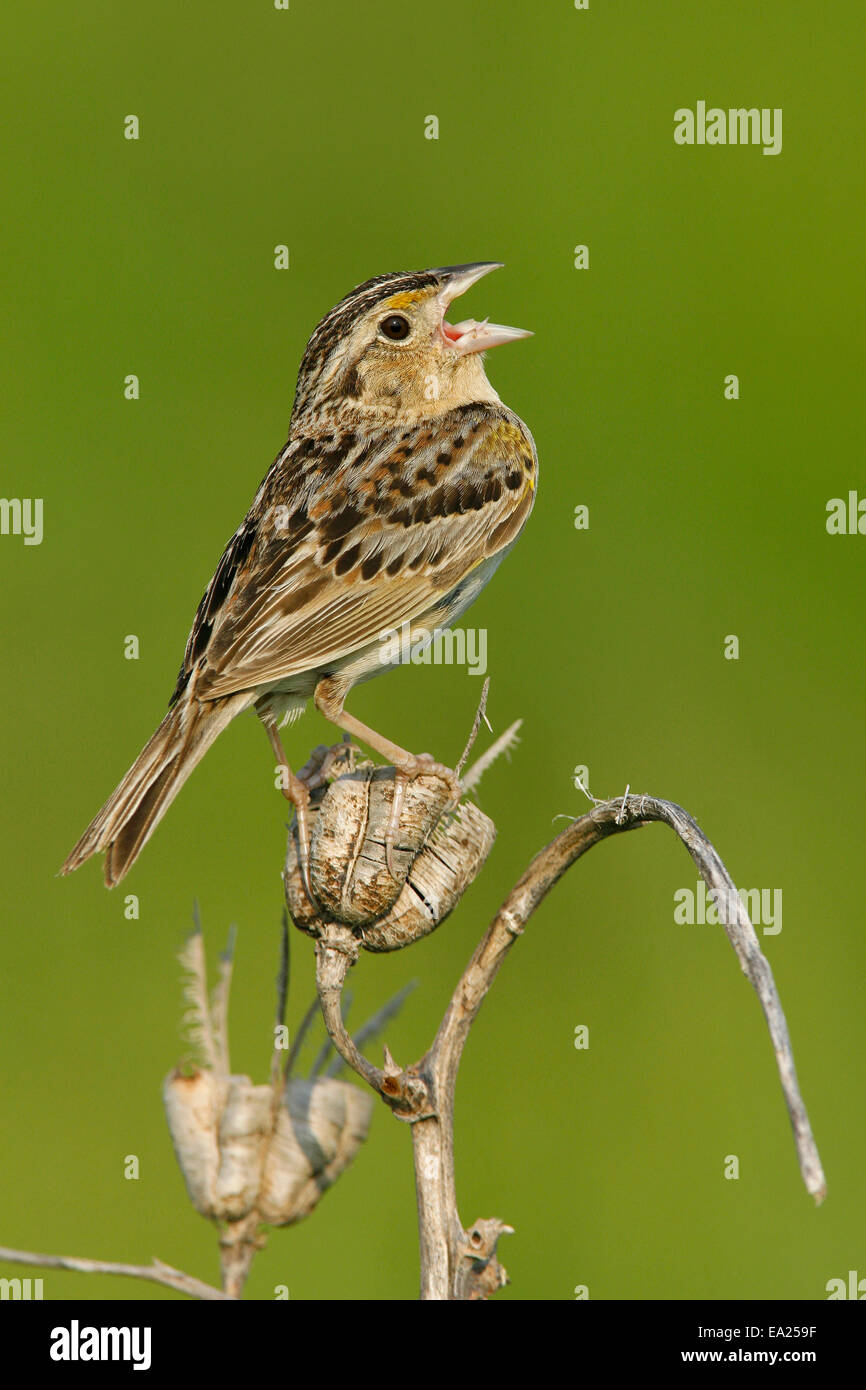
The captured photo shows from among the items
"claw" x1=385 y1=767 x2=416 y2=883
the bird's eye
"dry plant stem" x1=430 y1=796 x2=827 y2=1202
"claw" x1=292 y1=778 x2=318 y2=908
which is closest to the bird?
the bird's eye

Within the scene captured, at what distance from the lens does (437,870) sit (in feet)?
10.4

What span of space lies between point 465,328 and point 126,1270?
393cm

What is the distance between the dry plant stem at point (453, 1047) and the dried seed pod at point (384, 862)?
0.19 m

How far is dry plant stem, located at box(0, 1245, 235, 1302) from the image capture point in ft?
7.41

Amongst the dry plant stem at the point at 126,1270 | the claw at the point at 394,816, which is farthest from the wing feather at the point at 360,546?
the dry plant stem at the point at 126,1270

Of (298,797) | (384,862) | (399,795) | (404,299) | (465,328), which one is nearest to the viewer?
(384,862)

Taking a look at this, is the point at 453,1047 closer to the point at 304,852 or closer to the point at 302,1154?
the point at 302,1154

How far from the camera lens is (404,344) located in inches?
216

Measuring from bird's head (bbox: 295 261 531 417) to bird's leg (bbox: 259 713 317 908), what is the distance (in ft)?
4.12

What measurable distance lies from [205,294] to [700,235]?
114 inches

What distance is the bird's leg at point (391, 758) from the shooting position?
3.20 m

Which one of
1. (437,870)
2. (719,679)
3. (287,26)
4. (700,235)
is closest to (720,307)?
(700,235)

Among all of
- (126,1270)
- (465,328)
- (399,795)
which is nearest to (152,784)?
(399,795)

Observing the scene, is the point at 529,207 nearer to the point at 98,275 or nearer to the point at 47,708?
the point at 98,275
